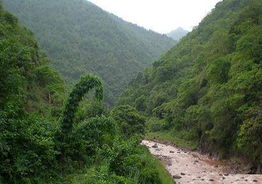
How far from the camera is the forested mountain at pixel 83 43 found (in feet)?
333

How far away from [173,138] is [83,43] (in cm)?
8724

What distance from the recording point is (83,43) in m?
124

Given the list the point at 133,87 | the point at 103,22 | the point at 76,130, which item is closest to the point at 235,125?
the point at 76,130

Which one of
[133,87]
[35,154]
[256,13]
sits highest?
[256,13]

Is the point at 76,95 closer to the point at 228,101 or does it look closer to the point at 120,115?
the point at 120,115

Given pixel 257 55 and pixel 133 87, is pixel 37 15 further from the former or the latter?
pixel 257 55

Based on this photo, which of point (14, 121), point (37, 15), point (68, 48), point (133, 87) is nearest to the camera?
point (14, 121)

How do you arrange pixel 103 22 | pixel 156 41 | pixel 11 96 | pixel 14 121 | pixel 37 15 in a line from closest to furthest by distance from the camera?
pixel 14 121, pixel 11 96, pixel 37 15, pixel 103 22, pixel 156 41

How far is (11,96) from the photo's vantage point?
41.4ft

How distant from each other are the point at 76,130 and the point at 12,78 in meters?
3.48

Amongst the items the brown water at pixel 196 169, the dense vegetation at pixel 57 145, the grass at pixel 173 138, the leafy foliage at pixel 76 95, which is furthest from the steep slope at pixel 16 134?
the grass at pixel 173 138

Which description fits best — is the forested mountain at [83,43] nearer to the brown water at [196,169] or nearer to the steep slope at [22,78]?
the brown water at [196,169]

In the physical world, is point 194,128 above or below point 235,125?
below

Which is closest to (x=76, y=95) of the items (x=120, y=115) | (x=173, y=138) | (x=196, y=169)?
(x=120, y=115)
